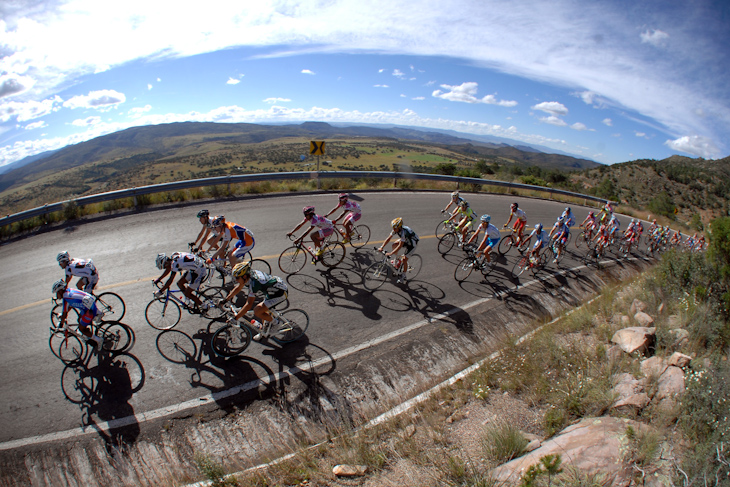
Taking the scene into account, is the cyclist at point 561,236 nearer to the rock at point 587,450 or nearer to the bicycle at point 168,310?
the rock at point 587,450

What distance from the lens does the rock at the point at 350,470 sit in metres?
4.19

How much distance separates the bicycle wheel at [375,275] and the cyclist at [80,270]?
615 centimetres

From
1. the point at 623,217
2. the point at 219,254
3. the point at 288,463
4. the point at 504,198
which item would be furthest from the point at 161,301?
the point at 623,217

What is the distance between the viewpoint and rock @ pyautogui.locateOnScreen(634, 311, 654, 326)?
6.94 m

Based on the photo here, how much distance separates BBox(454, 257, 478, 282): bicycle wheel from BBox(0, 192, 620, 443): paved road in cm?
23

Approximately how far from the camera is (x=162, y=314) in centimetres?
724

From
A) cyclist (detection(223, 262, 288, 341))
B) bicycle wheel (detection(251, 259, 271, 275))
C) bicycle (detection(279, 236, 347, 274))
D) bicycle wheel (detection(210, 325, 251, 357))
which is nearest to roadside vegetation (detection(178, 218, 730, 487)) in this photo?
bicycle wheel (detection(210, 325, 251, 357))

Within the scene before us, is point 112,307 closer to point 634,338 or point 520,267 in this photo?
point 634,338

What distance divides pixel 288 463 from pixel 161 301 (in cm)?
477

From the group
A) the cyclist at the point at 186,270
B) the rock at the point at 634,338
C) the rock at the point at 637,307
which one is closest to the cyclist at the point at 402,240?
the cyclist at the point at 186,270

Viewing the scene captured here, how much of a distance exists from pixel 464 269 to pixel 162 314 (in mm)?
8152

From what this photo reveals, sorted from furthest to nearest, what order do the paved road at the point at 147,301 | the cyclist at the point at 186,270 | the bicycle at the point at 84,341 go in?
the cyclist at the point at 186,270, the bicycle at the point at 84,341, the paved road at the point at 147,301

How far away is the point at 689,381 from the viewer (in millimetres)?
4340

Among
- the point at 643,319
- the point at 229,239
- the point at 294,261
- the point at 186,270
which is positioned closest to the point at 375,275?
the point at 294,261
